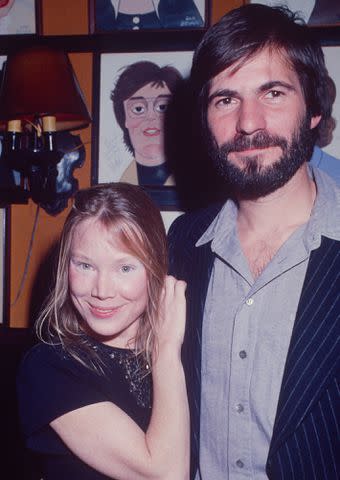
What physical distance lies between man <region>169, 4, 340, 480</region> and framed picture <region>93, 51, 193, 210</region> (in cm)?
75

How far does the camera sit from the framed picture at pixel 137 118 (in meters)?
2.49

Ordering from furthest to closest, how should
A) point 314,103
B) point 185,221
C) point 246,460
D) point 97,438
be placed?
1. point 185,221
2. point 314,103
3. point 246,460
4. point 97,438

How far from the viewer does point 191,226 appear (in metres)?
1.90

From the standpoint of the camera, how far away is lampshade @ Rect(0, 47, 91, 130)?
2.07m

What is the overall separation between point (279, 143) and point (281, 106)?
0.13m

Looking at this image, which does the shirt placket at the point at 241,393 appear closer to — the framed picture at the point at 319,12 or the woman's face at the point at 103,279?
the woman's face at the point at 103,279

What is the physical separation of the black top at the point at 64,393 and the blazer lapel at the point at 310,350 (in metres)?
0.42

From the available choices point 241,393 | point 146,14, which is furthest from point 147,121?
point 241,393

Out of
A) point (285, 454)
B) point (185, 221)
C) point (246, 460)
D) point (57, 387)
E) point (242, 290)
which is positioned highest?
point (185, 221)

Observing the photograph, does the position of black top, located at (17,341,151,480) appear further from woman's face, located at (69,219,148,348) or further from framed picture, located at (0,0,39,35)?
framed picture, located at (0,0,39,35)

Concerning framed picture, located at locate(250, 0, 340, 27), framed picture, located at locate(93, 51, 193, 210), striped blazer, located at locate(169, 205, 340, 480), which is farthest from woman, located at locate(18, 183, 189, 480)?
framed picture, located at locate(250, 0, 340, 27)

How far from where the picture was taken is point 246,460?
1473 millimetres

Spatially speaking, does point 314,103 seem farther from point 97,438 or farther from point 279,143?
point 97,438

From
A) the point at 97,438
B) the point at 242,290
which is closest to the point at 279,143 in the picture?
the point at 242,290
